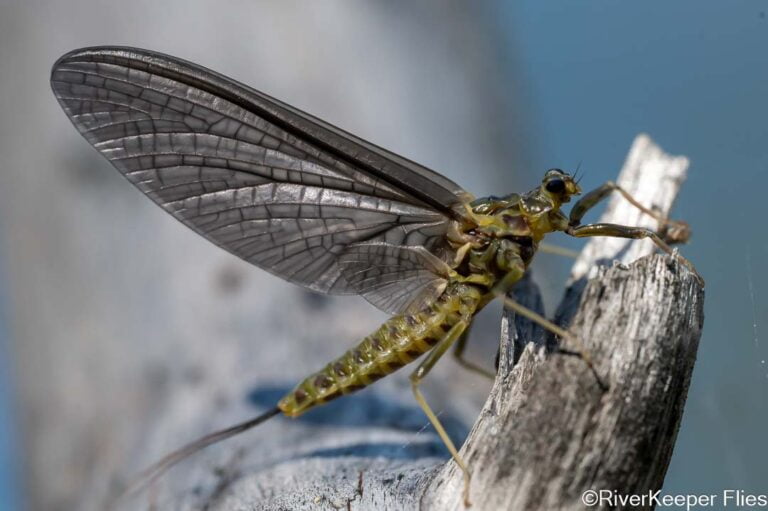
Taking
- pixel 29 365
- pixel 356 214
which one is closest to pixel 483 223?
pixel 356 214

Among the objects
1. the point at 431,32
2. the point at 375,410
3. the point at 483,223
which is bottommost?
the point at 375,410

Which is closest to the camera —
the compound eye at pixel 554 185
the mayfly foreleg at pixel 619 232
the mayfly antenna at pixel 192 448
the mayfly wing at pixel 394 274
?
the mayfly foreleg at pixel 619 232

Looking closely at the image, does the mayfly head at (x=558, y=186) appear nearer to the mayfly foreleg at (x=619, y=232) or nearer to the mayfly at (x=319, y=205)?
the mayfly at (x=319, y=205)

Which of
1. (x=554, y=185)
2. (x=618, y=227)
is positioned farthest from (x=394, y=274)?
(x=618, y=227)

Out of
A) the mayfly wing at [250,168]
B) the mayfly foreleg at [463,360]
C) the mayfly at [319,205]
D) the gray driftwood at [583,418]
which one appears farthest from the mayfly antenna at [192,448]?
the mayfly foreleg at [463,360]

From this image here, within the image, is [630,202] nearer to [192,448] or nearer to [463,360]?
[463,360]

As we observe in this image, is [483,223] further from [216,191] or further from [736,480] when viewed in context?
[736,480]

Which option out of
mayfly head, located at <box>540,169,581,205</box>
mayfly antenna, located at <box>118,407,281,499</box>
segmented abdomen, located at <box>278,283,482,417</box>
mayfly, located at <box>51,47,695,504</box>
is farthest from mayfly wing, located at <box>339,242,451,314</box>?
mayfly antenna, located at <box>118,407,281,499</box>
